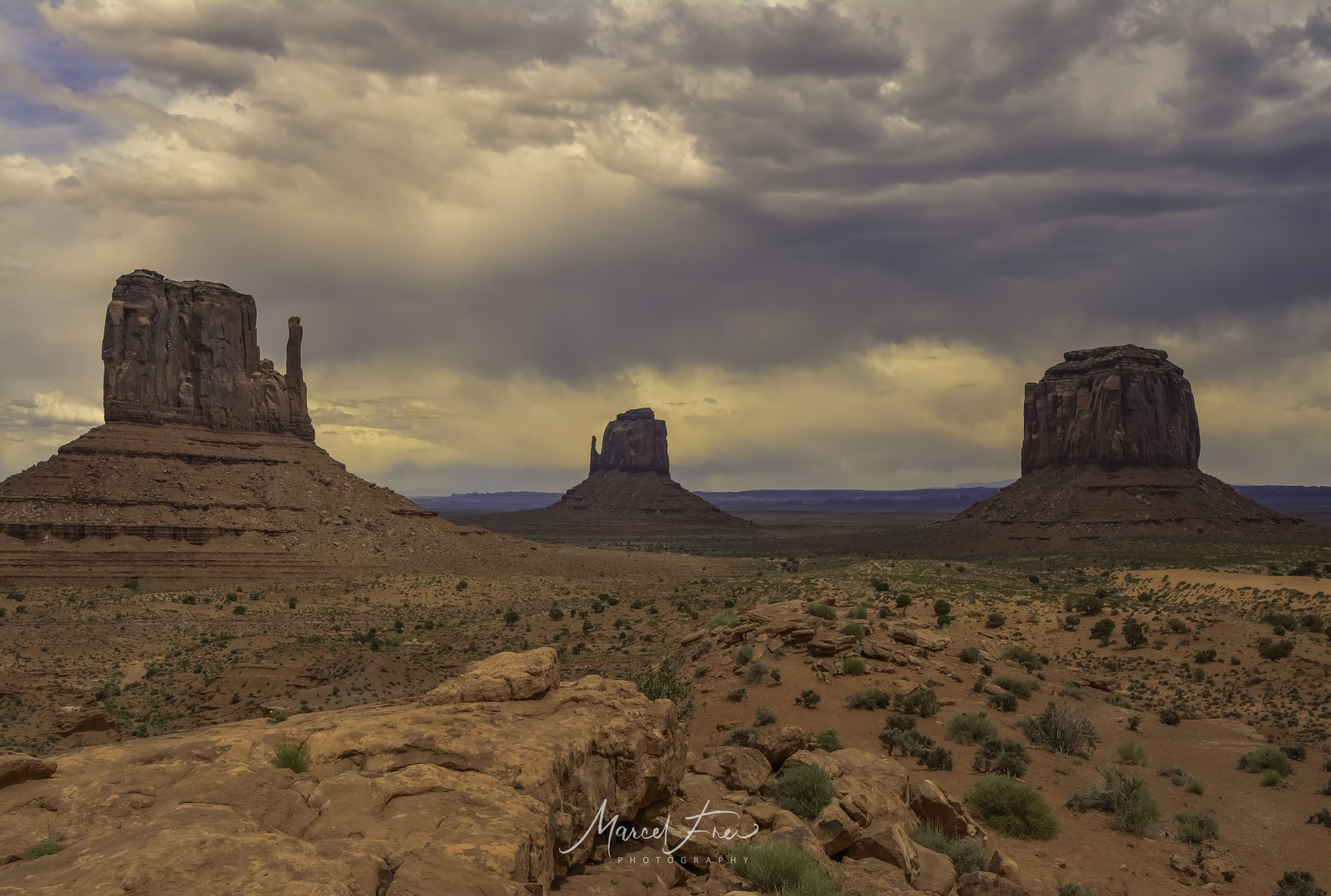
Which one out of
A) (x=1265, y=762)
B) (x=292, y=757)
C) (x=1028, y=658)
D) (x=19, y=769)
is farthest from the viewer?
(x=1028, y=658)

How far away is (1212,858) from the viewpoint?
577 inches

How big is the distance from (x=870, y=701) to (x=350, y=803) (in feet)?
58.7

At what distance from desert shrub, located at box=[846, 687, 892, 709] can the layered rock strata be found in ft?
43.1

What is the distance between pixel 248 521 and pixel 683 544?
87.6m

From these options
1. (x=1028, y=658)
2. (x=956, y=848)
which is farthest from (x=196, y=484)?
(x=956, y=848)

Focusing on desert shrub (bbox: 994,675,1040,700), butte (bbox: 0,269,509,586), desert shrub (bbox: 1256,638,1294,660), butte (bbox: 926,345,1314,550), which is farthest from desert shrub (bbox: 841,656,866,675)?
butte (bbox: 926,345,1314,550)

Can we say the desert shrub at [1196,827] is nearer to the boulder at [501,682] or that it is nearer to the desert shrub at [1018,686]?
the desert shrub at [1018,686]

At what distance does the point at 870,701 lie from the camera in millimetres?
22797

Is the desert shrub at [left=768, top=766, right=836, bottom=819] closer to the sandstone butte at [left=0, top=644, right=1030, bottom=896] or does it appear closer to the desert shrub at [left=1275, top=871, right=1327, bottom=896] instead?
the sandstone butte at [left=0, top=644, right=1030, bottom=896]

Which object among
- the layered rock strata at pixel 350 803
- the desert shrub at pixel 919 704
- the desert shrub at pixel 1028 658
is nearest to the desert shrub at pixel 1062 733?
the desert shrub at pixel 919 704

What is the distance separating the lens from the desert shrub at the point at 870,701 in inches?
898

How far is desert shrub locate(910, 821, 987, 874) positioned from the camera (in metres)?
12.5

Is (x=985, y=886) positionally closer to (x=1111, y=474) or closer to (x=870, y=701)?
(x=870, y=701)

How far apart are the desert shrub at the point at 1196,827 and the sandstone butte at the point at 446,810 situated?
5259mm
